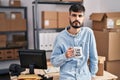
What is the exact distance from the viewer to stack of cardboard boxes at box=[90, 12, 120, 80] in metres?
2.98

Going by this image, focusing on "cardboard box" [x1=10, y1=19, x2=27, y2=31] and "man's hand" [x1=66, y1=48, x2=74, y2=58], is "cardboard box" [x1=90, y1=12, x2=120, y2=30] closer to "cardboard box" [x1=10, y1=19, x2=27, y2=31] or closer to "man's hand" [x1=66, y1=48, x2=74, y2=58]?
"cardboard box" [x1=10, y1=19, x2=27, y2=31]

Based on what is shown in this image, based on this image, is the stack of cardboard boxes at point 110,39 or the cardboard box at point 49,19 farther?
the cardboard box at point 49,19

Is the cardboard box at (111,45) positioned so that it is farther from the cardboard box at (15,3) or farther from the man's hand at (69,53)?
the cardboard box at (15,3)

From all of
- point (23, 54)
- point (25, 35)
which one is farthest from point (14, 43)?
point (23, 54)

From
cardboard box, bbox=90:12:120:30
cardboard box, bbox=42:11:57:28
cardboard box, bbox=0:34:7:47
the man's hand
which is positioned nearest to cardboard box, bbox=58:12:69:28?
cardboard box, bbox=42:11:57:28

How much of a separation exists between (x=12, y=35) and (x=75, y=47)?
2542 mm

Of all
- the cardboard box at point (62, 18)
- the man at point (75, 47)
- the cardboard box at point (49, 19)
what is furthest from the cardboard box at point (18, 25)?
the man at point (75, 47)

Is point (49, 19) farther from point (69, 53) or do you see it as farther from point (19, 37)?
point (69, 53)

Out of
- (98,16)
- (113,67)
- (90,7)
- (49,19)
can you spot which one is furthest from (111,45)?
(90,7)

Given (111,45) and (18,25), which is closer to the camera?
(111,45)

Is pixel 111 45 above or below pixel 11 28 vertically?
below

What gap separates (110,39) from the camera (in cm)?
296

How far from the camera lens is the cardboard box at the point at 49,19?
10.8 ft

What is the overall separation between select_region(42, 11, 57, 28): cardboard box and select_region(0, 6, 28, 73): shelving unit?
547 mm
